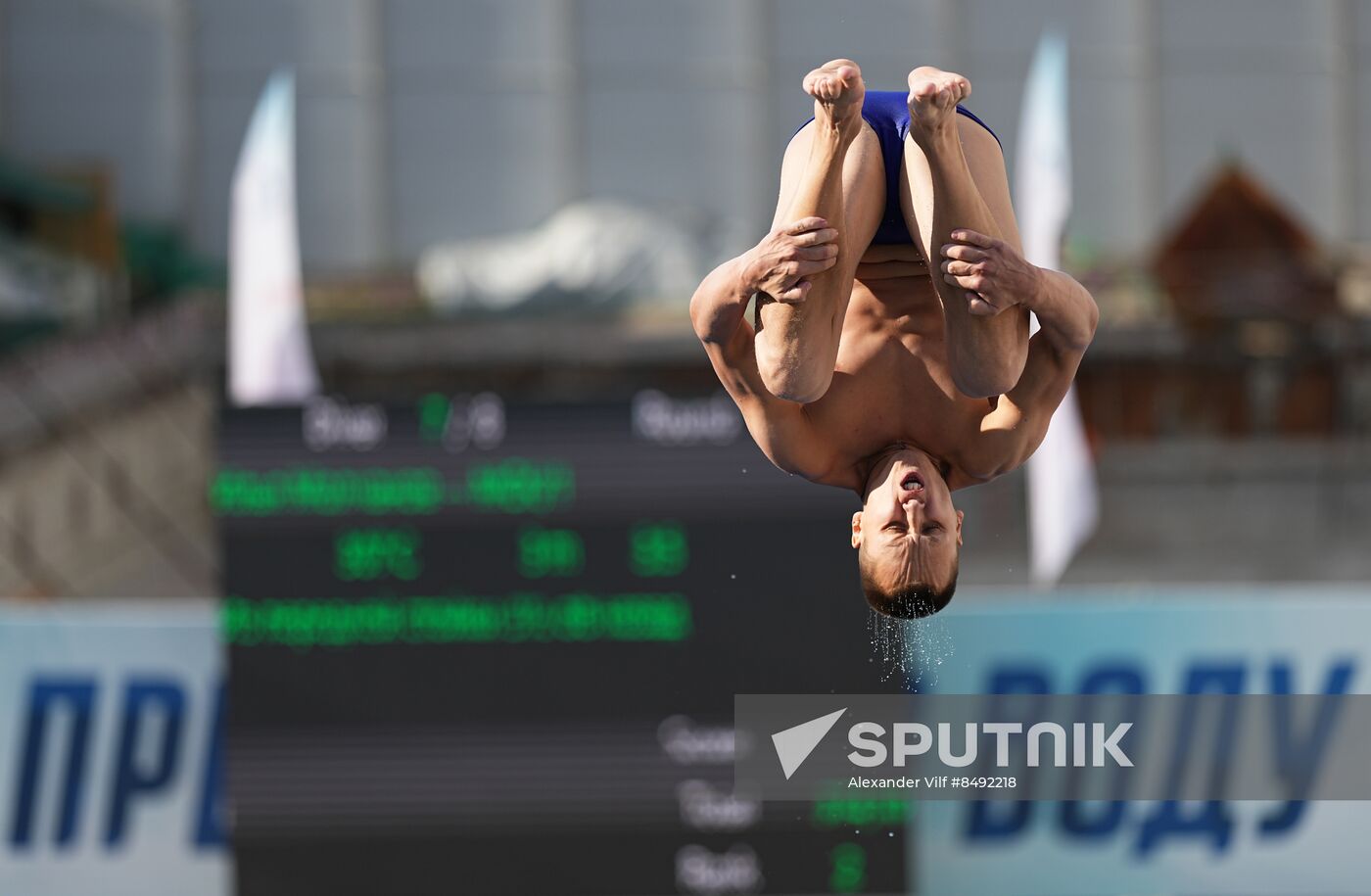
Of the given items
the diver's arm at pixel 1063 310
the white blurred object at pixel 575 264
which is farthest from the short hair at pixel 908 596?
the white blurred object at pixel 575 264

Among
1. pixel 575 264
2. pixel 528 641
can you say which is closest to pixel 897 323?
pixel 528 641

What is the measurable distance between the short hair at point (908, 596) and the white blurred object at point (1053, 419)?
482 cm

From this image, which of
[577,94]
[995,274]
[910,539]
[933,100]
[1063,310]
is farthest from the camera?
[577,94]

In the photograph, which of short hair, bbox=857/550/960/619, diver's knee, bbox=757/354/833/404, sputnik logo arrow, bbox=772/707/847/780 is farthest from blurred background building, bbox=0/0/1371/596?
diver's knee, bbox=757/354/833/404

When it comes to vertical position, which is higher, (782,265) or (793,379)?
(782,265)

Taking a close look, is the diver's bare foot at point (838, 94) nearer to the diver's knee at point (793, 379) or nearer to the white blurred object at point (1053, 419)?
the diver's knee at point (793, 379)

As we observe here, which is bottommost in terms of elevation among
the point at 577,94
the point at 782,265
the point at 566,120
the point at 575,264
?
the point at 782,265

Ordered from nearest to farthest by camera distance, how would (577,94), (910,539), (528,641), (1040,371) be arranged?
(910,539) < (1040,371) < (528,641) < (577,94)

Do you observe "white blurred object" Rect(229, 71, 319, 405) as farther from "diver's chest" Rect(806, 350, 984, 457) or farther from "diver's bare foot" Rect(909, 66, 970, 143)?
"diver's bare foot" Rect(909, 66, 970, 143)

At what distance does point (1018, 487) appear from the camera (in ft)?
43.3

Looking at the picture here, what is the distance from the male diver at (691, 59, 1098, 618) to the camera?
15.0ft

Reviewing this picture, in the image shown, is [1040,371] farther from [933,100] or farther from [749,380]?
[933,100]

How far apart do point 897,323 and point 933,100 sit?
0.95 meters

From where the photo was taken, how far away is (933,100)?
14.4ft
